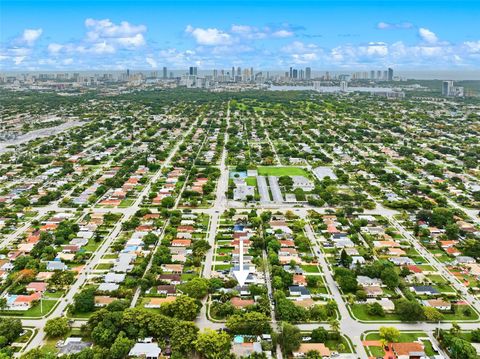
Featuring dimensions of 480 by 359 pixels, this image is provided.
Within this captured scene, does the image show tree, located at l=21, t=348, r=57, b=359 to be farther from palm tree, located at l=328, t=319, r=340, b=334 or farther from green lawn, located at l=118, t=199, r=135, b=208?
green lawn, located at l=118, t=199, r=135, b=208

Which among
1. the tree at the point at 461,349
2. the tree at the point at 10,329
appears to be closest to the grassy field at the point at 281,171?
the tree at the point at 461,349

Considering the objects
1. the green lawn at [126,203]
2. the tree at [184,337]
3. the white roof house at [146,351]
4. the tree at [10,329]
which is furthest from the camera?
the green lawn at [126,203]

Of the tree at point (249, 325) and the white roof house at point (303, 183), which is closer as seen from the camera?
the tree at point (249, 325)

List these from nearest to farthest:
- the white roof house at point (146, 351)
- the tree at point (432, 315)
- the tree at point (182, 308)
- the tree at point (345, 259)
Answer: the white roof house at point (146, 351) < the tree at point (182, 308) < the tree at point (432, 315) < the tree at point (345, 259)

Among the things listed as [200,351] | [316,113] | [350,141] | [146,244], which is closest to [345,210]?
[146,244]

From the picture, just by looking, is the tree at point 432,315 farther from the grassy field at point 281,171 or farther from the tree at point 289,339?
the grassy field at point 281,171

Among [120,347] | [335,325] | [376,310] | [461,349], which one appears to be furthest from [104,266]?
[461,349]
